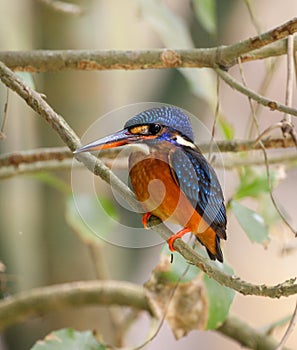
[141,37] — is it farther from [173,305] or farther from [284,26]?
[284,26]

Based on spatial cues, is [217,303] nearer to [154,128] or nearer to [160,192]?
[160,192]

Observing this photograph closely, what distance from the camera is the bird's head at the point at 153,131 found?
0.95 meters

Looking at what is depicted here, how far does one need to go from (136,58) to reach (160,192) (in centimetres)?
29

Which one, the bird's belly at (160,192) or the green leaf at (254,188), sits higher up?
the bird's belly at (160,192)

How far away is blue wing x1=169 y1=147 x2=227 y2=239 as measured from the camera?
39.2 inches

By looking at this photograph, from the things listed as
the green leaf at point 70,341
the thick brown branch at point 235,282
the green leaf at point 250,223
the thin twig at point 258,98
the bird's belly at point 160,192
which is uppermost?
the thin twig at point 258,98

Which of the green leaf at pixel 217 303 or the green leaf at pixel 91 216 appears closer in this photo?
the green leaf at pixel 217 303

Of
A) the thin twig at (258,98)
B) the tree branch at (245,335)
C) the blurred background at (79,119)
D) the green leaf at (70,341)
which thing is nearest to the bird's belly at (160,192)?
the thin twig at (258,98)

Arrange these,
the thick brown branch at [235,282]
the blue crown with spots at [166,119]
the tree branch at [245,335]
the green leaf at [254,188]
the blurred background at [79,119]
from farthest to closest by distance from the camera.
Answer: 1. the blurred background at [79,119]
2. the tree branch at [245,335]
3. the green leaf at [254,188]
4. the blue crown with spots at [166,119]
5. the thick brown branch at [235,282]

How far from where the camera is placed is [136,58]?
4.12 ft

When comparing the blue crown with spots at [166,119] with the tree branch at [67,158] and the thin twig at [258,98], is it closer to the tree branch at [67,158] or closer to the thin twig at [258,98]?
the thin twig at [258,98]

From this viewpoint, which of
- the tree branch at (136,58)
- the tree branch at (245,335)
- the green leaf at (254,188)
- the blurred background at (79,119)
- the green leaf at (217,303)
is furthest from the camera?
the blurred background at (79,119)

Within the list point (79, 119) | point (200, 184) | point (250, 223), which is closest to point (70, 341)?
point (250, 223)

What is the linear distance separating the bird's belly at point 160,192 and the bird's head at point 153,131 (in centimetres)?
4
